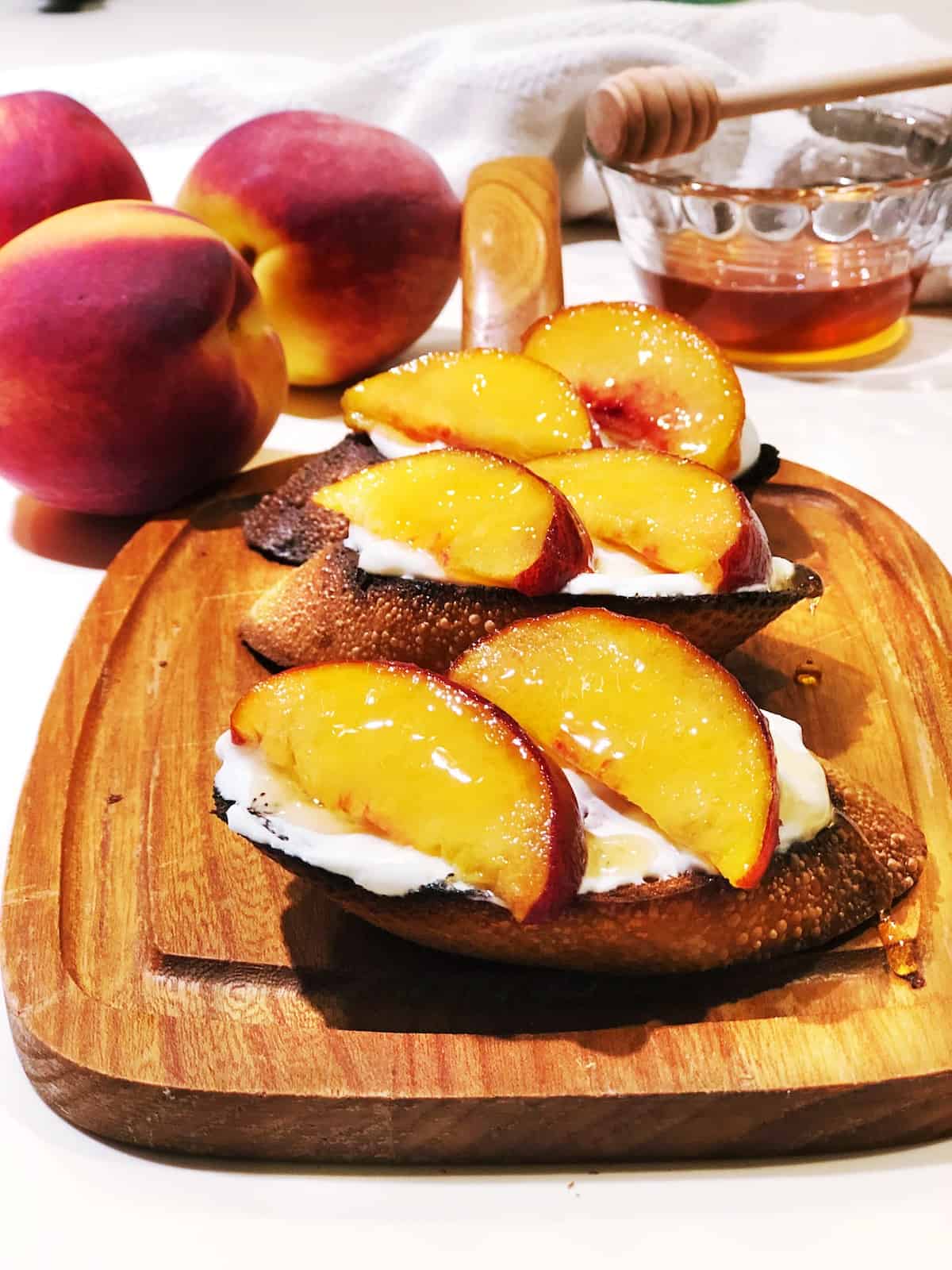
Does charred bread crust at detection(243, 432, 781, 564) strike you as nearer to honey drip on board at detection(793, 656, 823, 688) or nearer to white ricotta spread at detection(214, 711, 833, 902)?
honey drip on board at detection(793, 656, 823, 688)

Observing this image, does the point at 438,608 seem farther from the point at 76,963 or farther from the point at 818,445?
the point at 818,445

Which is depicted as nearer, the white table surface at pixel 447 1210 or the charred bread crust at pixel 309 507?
the white table surface at pixel 447 1210

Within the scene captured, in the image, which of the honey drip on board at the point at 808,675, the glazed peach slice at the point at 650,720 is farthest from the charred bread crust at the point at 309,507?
the glazed peach slice at the point at 650,720

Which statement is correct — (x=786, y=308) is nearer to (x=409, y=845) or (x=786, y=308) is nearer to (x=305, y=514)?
(x=305, y=514)

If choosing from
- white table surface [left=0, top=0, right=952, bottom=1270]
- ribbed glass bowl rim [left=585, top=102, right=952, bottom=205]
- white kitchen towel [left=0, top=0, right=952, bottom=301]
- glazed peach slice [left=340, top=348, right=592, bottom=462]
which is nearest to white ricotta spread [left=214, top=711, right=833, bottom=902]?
white table surface [left=0, top=0, right=952, bottom=1270]

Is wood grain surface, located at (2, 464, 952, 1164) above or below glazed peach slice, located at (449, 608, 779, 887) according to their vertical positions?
below

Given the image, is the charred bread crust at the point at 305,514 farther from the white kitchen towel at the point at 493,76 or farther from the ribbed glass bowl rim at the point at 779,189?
the white kitchen towel at the point at 493,76

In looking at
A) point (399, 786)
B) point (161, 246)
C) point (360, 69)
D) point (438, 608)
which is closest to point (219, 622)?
point (438, 608)
